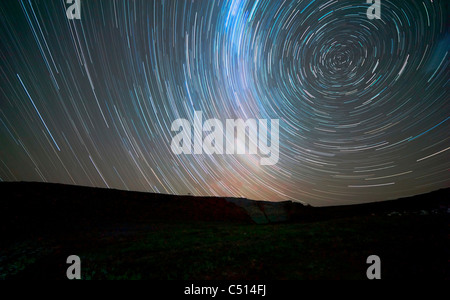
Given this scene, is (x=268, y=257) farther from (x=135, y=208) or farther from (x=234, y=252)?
(x=135, y=208)

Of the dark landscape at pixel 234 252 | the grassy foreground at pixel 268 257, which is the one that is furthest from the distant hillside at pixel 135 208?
the grassy foreground at pixel 268 257

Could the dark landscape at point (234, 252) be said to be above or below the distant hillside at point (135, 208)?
below

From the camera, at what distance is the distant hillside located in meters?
20.8

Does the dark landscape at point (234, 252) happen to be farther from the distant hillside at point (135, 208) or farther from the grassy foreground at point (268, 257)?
the distant hillside at point (135, 208)

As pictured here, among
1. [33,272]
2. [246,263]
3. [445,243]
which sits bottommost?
[33,272]

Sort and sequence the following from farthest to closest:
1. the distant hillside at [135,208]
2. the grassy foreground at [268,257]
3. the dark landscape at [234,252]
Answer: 1. the distant hillside at [135,208]
2. the dark landscape at [234,252]
3. the grassy foreground at [268,257]

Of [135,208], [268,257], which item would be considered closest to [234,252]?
[268,257]

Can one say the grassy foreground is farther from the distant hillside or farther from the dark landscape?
the distant hillside

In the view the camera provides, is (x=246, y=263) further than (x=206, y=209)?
No

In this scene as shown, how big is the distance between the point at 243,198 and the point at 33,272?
99.9ft

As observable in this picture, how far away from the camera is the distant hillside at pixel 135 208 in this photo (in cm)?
2078
